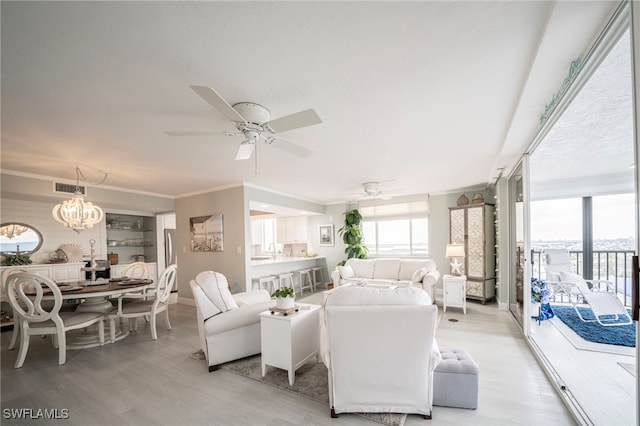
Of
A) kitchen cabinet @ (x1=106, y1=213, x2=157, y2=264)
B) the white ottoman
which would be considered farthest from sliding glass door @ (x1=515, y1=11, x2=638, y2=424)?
kitchen cabinet @ (x1=106, y1=213, x2=157, y2=264)

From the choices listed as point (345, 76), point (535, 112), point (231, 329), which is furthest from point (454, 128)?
point (231, 329)

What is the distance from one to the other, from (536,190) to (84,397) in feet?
26.9

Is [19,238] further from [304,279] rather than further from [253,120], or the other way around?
[304,279]

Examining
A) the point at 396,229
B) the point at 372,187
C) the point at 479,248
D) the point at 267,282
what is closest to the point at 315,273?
the point at 267,282

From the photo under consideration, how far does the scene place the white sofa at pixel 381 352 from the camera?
1974 mm

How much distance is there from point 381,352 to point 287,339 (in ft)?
3.15

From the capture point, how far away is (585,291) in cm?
382

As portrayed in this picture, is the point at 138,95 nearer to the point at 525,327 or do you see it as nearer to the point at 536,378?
the point at 536,378

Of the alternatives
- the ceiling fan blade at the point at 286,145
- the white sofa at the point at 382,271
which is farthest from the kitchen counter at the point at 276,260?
the ceiling fan blade at the point at 286,145

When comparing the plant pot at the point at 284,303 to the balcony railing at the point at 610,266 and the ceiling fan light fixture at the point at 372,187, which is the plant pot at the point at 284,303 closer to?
the ceiling fan light fixture at the point at 372,187

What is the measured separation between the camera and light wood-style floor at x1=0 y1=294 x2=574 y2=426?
209 centimetres

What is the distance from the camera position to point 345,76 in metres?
1.90

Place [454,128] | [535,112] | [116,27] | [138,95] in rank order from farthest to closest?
[454,128], [535,112], [138,95], [116,27]

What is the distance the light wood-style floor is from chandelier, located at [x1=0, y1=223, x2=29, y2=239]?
2130 mm
